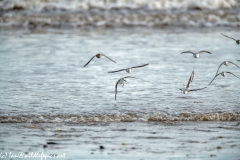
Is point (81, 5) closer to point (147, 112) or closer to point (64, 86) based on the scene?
point (64, 86)

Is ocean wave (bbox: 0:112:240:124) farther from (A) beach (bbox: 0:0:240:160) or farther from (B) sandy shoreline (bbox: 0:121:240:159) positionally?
(B) sandy shoreline (bbox: 0:121:240:159)

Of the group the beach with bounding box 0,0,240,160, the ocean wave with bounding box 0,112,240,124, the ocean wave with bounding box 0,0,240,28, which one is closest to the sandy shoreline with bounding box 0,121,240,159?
the beach with bounding box 0,0,240,160

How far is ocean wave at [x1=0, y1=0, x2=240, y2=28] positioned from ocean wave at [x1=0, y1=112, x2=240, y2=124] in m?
10.4

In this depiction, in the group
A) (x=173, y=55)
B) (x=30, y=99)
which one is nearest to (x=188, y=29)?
(x=173, y=55)

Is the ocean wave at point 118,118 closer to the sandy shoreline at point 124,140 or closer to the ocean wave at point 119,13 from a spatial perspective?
the sandy shoreline at point 124,140

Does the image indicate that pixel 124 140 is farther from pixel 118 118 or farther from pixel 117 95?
pixel 117 95

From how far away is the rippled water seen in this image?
25.8ft

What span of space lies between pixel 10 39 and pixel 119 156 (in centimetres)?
902

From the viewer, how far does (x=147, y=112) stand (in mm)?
7898

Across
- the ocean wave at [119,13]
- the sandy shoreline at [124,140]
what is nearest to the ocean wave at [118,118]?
the sandy shoreline at [124,140]

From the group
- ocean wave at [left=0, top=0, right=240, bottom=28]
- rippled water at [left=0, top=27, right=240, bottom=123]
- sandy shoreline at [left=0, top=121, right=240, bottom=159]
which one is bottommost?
sandy shoreline at [left=0, top=121, right=240, bottom=159]

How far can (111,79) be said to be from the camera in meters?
10.1

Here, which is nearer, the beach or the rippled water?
the beach

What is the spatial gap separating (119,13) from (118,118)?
11.7 metres
